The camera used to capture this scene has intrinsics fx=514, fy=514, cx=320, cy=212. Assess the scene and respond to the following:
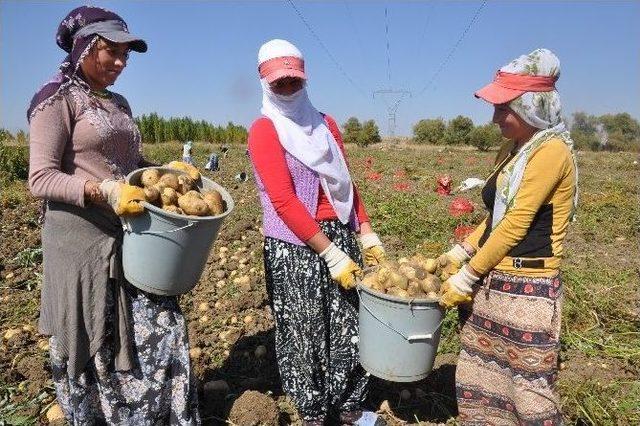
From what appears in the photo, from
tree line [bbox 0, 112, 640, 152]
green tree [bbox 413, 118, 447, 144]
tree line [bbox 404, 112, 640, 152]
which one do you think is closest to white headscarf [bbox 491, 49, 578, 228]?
tree line [bbox 0, 112, 640, 152]

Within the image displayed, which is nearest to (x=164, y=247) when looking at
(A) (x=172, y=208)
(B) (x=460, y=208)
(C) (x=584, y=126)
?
(A) (x=172, y=208)

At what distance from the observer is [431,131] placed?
4297cm

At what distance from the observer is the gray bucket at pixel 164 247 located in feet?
6.46

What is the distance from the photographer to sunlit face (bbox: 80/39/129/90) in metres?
2.03

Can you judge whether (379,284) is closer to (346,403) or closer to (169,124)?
→ (346,403)

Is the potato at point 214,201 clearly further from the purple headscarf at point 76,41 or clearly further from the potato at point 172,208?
the purple headscarf at point 76,41

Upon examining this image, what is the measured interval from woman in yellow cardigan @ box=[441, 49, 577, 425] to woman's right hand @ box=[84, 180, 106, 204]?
1.43 m

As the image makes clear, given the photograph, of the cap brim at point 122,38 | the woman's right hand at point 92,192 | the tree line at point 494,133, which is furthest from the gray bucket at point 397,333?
the tree line at point 494,133

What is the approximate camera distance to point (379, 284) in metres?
2.25

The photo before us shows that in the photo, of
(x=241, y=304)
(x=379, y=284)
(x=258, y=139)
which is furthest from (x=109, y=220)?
(x=241, y=304)

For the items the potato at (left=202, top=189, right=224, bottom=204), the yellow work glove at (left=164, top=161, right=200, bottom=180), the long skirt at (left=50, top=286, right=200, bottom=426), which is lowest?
the long skirt at (left=50, top=286, right=200, bottom=426)

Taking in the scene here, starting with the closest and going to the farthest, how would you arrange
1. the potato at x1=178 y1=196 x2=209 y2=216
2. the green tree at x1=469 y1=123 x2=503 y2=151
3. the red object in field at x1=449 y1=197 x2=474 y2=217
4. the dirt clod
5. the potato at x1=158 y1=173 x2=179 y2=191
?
the potato at x1=178 y1=196 x2=209 y2=216
the potato at x1=158 y1=173 x2=179 y2=191
the dirt clod
the red object in field at x1=449 y1=197 x2=474 y2=217
the green tree at x1=469 y1=123 x2=503 y2=151

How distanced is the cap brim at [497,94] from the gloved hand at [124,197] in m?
1.36

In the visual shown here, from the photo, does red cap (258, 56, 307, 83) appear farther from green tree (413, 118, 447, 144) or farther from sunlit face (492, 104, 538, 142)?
green tree (413, 118, 447, 144)
